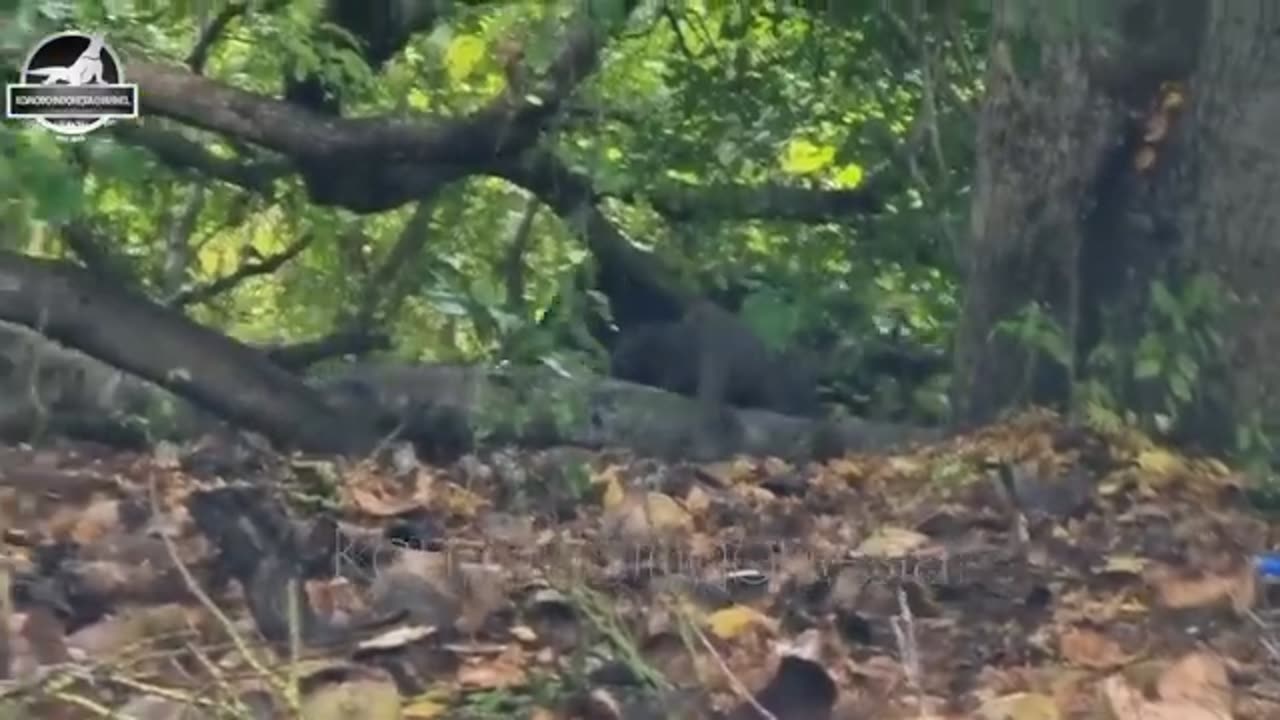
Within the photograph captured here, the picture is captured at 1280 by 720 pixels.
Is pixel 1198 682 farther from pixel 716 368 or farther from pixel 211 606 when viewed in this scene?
pixel 211 606

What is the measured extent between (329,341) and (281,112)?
0.16 m

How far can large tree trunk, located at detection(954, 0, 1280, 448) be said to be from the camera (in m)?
1.90

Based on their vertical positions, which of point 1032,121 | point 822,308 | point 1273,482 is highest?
point 1032,121

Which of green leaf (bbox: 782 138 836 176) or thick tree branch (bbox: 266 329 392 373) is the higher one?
green leaf (bbox: 782 138 836 176)

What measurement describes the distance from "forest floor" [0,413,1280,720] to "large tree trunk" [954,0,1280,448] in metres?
0.08

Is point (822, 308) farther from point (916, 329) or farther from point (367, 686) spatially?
point (367, 686)

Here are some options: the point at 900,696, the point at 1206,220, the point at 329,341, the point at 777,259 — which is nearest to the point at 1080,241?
the point at 1206,220

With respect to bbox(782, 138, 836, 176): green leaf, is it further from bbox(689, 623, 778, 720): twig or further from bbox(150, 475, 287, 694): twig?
bbox(150, 475, 287, 694): twig

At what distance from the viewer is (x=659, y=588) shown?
1920 mm

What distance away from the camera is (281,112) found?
1935 millimetres

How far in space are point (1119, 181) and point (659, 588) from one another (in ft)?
1.36
